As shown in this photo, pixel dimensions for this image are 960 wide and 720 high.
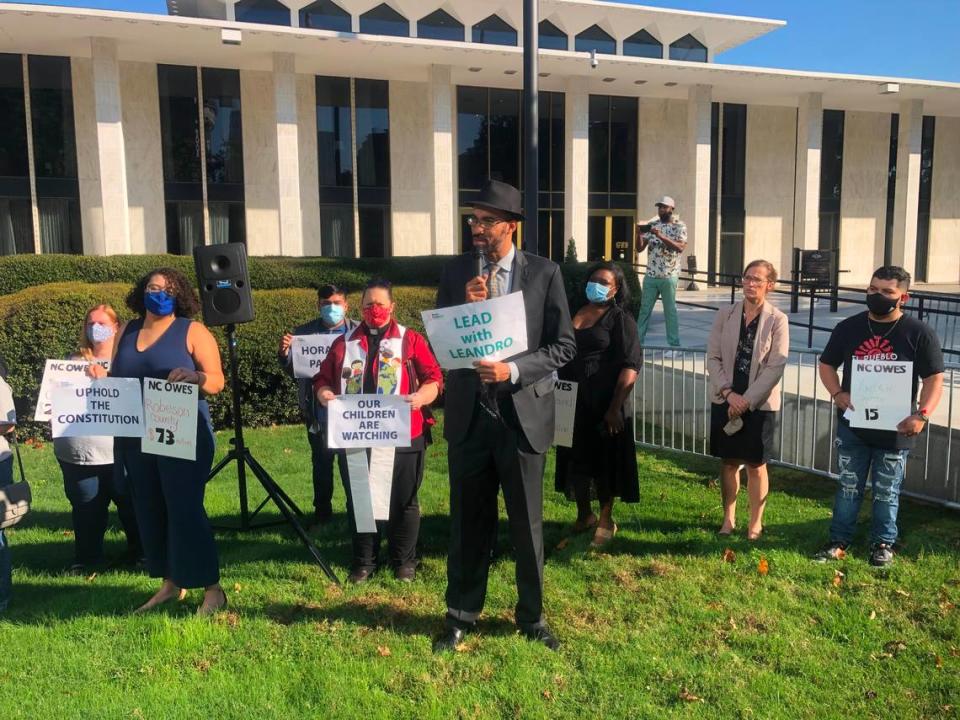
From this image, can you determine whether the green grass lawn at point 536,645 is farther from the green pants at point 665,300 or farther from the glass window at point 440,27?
the glass window at point 440,27

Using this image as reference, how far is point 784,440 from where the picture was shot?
7363 millimetres

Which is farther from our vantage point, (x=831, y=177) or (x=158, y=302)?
(x=831, y=177)

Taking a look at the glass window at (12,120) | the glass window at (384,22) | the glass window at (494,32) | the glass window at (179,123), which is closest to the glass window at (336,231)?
the glass window at (179,123)

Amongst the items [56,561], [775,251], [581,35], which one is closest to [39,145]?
[581,35]

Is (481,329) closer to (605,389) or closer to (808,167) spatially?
(605,389)

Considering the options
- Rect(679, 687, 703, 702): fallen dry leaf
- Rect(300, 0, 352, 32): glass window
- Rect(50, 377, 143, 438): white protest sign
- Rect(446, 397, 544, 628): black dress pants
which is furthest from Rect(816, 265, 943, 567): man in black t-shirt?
Rect(300, 0, 352, 32): glass window

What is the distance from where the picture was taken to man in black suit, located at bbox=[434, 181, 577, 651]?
152 inches

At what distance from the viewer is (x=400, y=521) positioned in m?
5.14

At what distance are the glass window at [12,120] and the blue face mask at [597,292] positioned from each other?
2248cm

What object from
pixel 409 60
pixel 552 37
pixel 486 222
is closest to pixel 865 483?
pixel 486 222

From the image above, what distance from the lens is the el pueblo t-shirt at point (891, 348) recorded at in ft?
16.1

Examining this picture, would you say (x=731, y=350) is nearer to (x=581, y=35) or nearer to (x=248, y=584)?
(x=248, y=584)

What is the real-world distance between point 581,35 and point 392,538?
87.0ft

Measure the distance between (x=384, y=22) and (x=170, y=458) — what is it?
960 inches
